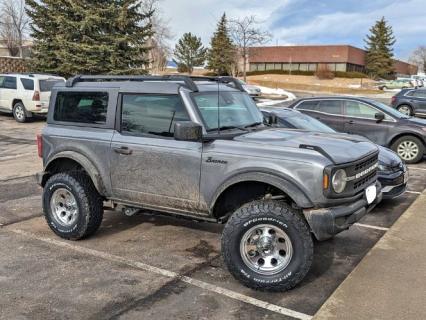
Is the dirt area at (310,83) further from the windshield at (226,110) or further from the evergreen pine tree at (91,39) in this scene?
the windshield at (226,110)

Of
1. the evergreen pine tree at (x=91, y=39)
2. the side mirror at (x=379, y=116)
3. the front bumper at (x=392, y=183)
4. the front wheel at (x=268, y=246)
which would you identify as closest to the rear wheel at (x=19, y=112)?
the evergreen pine tree at (x=91, y=39)

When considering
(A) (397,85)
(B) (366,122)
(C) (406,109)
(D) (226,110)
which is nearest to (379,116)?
(B) (366,122)

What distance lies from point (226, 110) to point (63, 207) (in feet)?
7.53

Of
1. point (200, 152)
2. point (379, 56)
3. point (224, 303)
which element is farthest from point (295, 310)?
point (379, 56)

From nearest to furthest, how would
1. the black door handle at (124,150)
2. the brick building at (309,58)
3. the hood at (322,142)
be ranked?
1. the hood at (322,142)
2. the black door handle at (124,150)
3. the brick building at (309,58)

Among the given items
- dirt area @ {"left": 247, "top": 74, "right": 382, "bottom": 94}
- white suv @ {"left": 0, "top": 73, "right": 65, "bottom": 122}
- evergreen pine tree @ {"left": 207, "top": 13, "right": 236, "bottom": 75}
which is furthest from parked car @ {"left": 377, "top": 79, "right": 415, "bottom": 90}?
white suv @ {"left": 0, "top": 73, "right": 65, "bottom": 122}

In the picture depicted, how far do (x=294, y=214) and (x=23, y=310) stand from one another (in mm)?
2389

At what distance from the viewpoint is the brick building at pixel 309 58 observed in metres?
69.8

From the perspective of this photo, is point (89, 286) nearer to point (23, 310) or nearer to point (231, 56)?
point (23, 310)

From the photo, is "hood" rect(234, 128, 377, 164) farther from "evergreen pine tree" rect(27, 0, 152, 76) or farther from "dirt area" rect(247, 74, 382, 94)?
"dirt area" rect(247, 74, 382, 94)

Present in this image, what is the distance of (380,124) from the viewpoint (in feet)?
37.3

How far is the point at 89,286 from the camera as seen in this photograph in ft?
14.1

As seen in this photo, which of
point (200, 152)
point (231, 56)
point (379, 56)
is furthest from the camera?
point (379, 56)

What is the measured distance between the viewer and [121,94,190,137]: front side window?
191 inches
